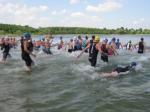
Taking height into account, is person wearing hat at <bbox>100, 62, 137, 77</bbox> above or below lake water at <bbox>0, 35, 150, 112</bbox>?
above

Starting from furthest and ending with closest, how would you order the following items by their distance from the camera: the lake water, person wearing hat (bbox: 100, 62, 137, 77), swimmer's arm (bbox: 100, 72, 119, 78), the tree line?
the tree line
person wearing hat (bbox: 100, 62, 137, 77)
swimmer's arm (bbox: 100, 72, 119, 78)
the lake water

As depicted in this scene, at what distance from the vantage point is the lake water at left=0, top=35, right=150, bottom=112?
413 inches

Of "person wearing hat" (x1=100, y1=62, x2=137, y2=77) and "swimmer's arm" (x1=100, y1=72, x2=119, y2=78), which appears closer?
"swimmer's arm" (x1=100, y1=72, x2=119, y2=78)

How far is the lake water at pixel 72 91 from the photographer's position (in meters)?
10.5

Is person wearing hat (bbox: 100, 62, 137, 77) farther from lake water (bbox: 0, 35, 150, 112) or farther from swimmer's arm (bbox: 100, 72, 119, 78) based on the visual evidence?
lake water (bbox: 0, 35, 150, 112)

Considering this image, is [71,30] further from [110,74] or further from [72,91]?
[72,91]

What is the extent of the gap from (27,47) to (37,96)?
5030 mm

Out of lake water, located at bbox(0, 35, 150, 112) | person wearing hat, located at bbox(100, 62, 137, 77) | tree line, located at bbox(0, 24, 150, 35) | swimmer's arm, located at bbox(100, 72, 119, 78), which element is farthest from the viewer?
tree line, located at bbox(0, 24, 150, 35)

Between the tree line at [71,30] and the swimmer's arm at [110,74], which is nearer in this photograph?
the swimmer's arm at [110,74]

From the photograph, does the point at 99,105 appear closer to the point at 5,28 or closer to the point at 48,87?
the point at 48,87

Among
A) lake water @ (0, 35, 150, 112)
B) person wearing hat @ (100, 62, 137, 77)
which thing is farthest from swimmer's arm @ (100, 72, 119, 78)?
lake water @ (0, 35, 150, 112)

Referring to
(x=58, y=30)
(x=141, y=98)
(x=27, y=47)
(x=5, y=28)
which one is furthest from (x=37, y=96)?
(x=58, y=30)

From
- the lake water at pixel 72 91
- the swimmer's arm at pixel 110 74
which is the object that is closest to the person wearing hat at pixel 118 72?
the swimmer's arm at pixel 110 74

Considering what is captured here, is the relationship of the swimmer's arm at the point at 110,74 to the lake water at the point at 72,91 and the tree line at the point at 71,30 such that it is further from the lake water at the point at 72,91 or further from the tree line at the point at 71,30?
the tree line at the point at 71,30
